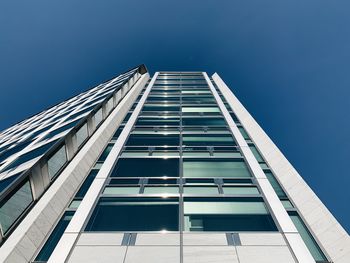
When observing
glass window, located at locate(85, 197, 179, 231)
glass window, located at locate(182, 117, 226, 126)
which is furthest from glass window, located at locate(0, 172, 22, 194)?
glass window, located at locate(182, 117, 226, 126)

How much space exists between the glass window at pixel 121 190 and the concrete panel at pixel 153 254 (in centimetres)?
316

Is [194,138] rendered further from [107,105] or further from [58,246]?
[58,246]

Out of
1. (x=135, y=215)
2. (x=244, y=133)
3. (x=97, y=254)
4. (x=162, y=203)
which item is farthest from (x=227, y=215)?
(x=244, y=133)

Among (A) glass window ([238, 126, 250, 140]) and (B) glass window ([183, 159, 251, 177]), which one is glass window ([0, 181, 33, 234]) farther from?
(A) glass window ([238, 126, 250, 140])

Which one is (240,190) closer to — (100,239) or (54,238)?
(100,239)

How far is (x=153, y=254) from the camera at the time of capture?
862 centimetres

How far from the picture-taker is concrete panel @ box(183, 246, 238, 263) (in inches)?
329

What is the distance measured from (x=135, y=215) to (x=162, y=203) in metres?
1.17

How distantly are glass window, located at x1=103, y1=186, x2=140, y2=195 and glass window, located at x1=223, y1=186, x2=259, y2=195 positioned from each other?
3.54 m

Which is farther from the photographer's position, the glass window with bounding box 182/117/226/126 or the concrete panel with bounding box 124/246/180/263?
the glass window with bounding box 182/117/226/126

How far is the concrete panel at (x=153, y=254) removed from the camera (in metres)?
8.39

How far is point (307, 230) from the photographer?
9.98 m

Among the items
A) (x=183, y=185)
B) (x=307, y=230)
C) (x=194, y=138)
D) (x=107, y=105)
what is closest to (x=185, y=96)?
(x=107, y=105)

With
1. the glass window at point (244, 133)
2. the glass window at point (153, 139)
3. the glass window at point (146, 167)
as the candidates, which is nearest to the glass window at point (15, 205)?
the glass window at point (146, 167)
